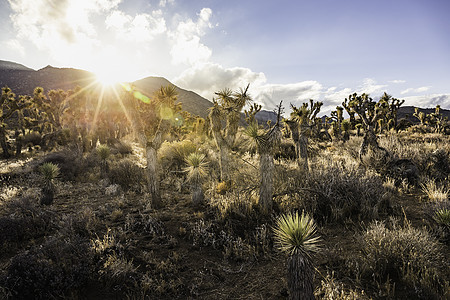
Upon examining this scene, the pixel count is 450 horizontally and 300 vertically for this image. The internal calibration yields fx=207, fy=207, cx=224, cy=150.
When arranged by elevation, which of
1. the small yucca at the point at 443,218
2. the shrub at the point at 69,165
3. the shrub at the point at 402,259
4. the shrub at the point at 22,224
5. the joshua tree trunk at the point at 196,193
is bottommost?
the shrub at the point at 69,165

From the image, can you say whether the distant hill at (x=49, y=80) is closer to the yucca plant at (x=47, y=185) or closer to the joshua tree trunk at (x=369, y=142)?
the joshua tree trunk at (x=369, y=142)

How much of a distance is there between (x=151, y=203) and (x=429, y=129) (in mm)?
37534

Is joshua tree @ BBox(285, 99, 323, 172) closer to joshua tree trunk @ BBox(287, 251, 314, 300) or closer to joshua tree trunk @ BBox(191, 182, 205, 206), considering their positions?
joshua tree trunk @ BBox(191, 182, 205, 206)

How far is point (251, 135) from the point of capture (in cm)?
562

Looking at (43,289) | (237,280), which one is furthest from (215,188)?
(43,289)

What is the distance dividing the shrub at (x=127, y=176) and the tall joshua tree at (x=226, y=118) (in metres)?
4.67

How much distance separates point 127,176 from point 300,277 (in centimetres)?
1071

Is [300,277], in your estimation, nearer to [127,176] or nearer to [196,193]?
[196,193]

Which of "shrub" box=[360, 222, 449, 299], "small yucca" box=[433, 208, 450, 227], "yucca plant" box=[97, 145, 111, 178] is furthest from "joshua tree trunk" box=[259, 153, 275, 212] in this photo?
"yucca plant" box=[97, 145, 111, 178]

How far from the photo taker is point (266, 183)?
5.88m

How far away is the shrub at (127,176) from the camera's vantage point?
428 inches

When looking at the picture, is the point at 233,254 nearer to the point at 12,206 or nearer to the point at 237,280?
the point at 237,280

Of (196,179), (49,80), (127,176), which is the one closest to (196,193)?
(196,179)

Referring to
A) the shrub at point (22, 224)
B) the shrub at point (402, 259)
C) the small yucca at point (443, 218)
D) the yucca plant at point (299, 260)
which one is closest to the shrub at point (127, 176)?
the shrub at point (22, 224)
